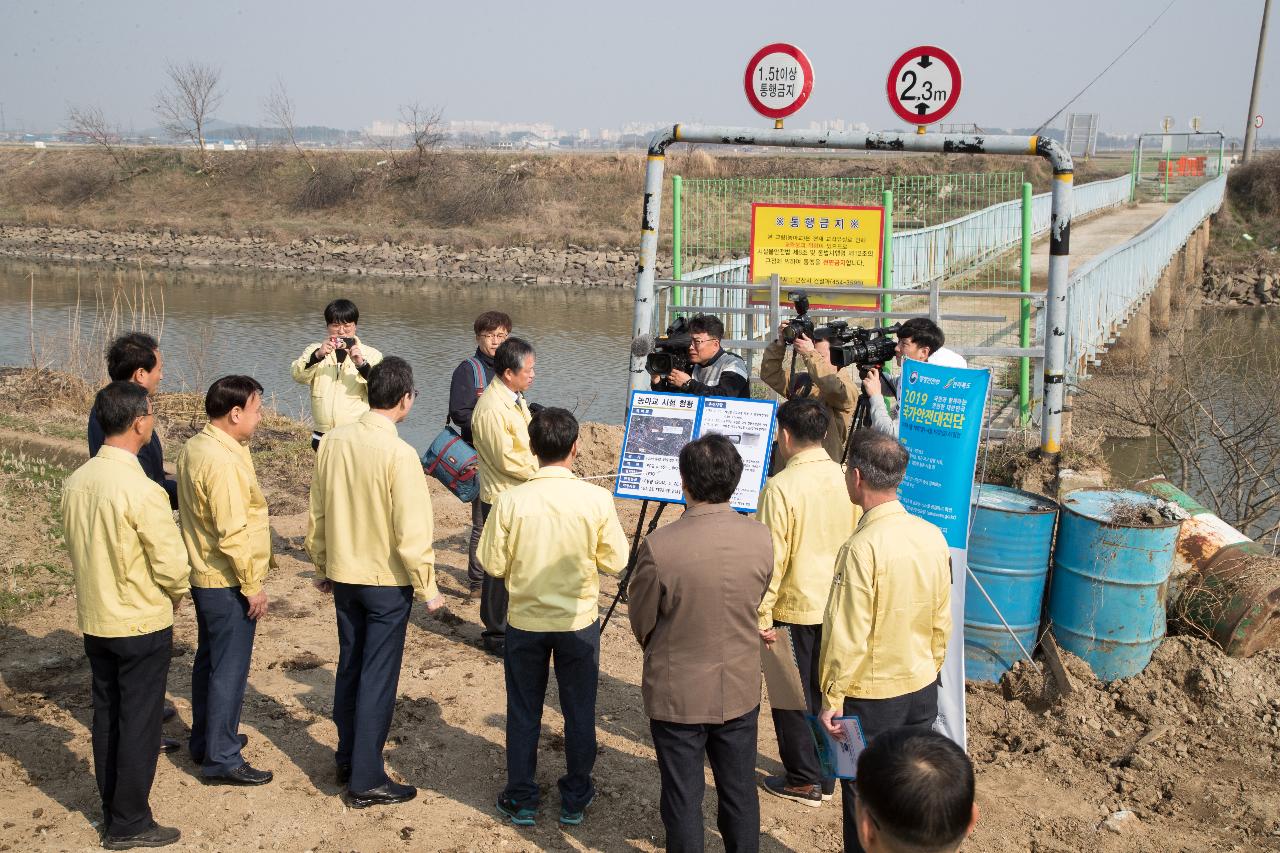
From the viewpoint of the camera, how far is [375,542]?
4273 millimetres

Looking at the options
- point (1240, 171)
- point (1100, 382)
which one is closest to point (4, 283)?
point (1100, 382)

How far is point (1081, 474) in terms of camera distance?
702 centimetres

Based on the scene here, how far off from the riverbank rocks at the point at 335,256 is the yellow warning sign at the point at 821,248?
2729cm

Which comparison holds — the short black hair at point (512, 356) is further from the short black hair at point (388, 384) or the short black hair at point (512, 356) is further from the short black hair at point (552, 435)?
the short black hair at point (552, 435)

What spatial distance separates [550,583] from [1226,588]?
379 cm

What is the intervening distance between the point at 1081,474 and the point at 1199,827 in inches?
116

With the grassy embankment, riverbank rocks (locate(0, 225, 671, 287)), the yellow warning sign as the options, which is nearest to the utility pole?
the grassy embankment

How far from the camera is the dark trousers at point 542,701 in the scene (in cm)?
412

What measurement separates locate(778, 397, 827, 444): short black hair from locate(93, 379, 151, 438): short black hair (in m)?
2.42

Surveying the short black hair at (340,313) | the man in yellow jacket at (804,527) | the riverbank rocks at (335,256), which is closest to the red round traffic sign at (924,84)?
the man in yellow jacket at (804,527)

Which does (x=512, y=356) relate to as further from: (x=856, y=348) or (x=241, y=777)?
(x=241, y=777)

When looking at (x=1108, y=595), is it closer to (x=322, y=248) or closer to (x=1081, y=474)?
(x=1081, y=474)

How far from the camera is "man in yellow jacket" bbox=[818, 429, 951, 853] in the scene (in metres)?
3.52

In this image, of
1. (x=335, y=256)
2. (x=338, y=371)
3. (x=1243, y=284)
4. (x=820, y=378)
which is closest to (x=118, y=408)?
(x=338, y=371)
